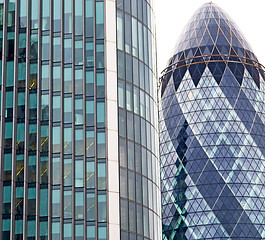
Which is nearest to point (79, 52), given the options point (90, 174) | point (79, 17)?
point (79, 17)

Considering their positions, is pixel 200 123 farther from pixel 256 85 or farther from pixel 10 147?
pixel 10 147

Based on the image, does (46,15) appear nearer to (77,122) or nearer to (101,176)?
(77,122)

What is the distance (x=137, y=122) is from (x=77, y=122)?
4711mm

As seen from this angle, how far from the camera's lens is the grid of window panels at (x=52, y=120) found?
54.6 metres

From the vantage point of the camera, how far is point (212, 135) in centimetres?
12444

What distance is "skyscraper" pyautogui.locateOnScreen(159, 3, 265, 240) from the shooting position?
120 meters

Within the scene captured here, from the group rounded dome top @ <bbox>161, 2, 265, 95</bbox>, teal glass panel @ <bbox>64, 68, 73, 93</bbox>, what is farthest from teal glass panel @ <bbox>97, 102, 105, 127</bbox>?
rounded dome top @ <bbox>161, 2, 265, 95</bbox>

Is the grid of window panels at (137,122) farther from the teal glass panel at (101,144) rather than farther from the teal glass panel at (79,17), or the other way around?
the teal glass panel at (79,17)

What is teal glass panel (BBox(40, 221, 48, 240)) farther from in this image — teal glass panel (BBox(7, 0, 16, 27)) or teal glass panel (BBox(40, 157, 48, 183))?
teal glass panel (BBox(7, 0, 16, 27))

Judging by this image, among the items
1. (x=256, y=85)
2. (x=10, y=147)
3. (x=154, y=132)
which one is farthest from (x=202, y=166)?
(x=10, y=147)

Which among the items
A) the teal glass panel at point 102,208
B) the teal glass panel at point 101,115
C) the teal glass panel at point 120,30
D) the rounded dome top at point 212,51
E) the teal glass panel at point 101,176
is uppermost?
the rounded dome top at point 212,51

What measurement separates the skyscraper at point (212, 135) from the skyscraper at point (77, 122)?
197 ft

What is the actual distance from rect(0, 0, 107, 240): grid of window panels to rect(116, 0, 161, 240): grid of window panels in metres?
1.60

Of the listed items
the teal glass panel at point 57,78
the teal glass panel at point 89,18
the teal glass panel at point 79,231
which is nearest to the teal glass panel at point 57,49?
the teal glass panel at point 57,78
